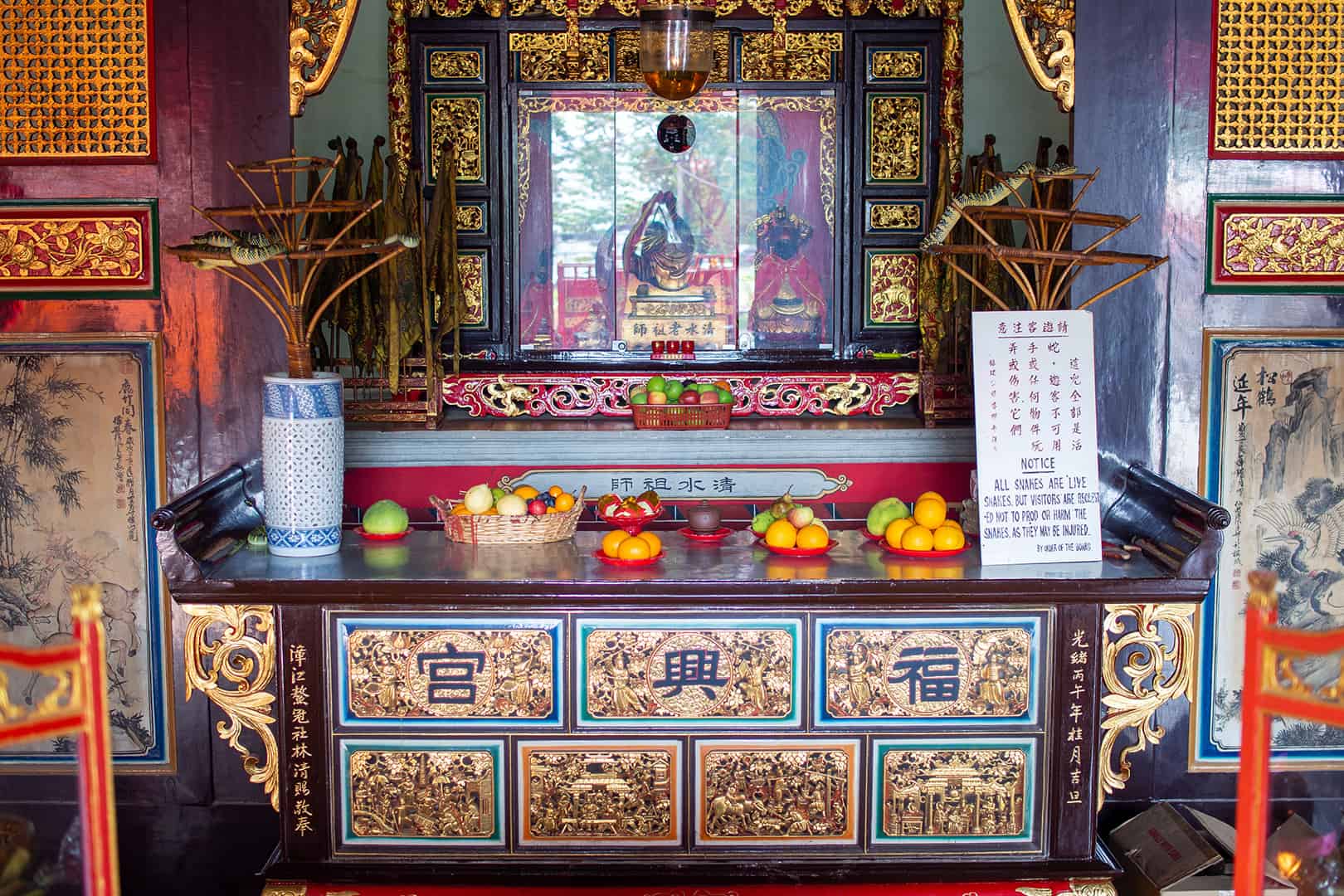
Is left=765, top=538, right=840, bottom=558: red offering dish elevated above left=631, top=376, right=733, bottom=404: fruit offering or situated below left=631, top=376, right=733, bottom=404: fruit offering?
below

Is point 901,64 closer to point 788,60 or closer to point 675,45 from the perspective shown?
point 788,60

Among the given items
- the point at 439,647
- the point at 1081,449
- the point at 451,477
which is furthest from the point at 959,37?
the point at 439,647

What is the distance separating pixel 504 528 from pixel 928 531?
1.12 metres

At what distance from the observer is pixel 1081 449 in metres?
3.33

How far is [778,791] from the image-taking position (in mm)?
3186

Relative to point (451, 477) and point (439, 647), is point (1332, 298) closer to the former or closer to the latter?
point (439, 647)

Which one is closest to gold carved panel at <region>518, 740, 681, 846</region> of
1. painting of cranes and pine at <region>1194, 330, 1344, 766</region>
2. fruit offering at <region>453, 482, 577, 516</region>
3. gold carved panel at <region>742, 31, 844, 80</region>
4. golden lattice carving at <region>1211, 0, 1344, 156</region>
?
fruit offering at <region>453, 482, 577, 516</region>

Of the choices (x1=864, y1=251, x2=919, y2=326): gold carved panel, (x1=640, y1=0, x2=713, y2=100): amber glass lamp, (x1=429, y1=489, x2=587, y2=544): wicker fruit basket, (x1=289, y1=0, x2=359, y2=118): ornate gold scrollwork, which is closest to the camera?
(x1=429, y1=489, x2=587, y2=544): wicker fruit basket

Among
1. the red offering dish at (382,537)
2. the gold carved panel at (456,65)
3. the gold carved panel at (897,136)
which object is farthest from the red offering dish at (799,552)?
the gold carved panel at (456,65)

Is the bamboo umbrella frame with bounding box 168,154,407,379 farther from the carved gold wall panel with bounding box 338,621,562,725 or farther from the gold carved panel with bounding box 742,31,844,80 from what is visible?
the gold carved panel with bounding box 742,31,844,80

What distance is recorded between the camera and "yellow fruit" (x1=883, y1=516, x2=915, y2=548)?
134 inches

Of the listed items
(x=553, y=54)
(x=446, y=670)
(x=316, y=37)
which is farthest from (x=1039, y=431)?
(x=553, y=54)

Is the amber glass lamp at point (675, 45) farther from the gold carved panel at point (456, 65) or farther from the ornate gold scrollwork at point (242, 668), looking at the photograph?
the ornate gold scrollwork at point (242, 668)

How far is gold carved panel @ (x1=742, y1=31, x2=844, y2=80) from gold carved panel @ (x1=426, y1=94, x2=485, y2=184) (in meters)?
1.34
